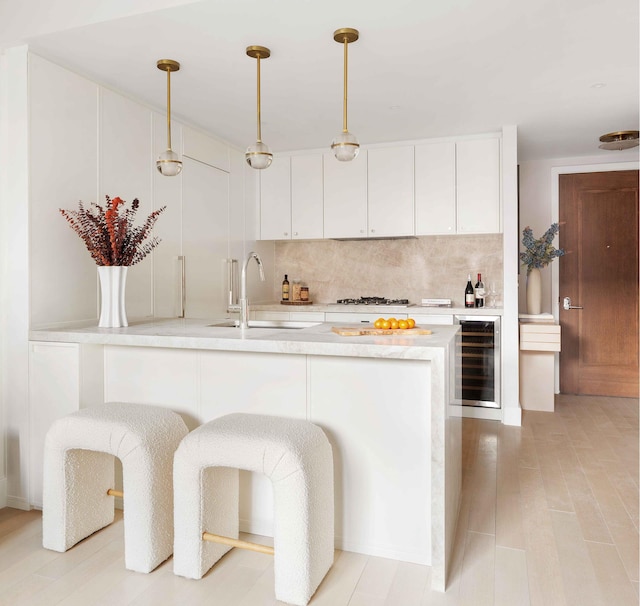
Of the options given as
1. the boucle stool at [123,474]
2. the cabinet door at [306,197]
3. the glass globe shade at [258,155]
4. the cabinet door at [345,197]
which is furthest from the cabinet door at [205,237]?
the boucle stool at [123,474]

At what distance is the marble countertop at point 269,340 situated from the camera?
1984 mm

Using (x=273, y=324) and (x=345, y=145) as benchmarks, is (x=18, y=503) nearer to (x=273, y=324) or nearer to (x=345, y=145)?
(x=273, y=324)

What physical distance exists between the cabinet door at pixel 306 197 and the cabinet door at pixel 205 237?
70 cm

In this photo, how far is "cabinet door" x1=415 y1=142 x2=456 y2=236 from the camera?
447 centimetres

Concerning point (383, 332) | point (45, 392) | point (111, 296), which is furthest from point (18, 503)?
point (383, 332)

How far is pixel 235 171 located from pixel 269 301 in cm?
136

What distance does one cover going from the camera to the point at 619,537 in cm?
231

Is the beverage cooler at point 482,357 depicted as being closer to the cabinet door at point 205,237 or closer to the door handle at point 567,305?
the door handle at point 567,305

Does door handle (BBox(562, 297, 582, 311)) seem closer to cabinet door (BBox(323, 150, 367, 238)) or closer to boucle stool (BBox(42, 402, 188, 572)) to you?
cabinet door (BBox(323, 150, 367, 238))

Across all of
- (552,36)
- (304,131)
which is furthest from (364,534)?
(304,131)

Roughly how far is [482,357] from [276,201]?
7.70ft

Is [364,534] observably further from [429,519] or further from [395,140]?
[395,140]

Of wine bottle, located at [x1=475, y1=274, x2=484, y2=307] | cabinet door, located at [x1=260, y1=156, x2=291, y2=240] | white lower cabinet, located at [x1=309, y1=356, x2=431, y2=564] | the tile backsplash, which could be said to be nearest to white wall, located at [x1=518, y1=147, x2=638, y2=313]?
the tile backsplash

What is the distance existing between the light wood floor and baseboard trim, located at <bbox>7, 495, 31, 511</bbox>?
33 mm
